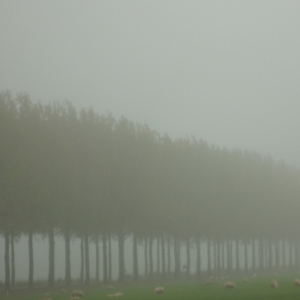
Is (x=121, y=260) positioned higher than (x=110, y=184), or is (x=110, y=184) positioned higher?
(x=110, y=184)

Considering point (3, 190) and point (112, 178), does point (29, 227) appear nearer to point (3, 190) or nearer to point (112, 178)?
point (3, 190)

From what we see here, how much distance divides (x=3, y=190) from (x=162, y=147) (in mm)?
23812

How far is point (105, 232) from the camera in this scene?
196 feet

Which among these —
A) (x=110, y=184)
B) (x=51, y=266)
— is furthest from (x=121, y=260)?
(x=51, y=266)

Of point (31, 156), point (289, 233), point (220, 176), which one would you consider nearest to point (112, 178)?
point (31, 156)

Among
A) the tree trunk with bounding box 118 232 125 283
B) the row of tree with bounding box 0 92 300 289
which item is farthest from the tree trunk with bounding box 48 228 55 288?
the tree trunk with bounding box 118 232 125 283

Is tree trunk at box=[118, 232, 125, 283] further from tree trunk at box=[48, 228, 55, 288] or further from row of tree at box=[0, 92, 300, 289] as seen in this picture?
Answer: tree trunk at box=[48, 228, 55, 288]

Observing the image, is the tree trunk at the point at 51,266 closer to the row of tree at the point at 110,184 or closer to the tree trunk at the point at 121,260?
the row of tree at the point at 110,184

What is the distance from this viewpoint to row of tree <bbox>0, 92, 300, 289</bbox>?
166 ft

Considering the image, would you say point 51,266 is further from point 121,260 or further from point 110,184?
point 110,184

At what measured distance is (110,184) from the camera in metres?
58.9

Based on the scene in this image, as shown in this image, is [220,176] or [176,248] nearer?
[176,248]

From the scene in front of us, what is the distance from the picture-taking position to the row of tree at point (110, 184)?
50.7m

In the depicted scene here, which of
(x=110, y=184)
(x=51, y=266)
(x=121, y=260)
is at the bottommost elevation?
(x=121, y=260)
